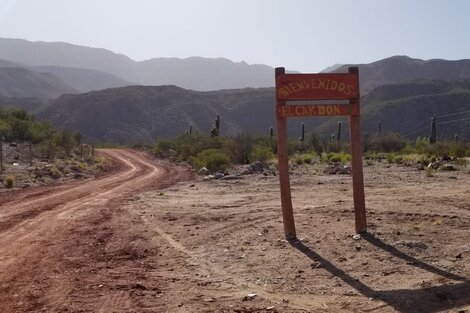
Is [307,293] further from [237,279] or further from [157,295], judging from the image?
[157,295]

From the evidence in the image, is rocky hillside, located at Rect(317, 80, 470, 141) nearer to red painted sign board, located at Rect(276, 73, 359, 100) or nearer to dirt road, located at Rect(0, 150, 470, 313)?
dirt road, located at Rect(0, 150, 470, 313)

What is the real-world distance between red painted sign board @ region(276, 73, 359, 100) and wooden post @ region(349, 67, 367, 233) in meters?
0.25

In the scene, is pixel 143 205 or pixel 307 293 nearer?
pixel 307 293

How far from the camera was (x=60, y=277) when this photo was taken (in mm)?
8391

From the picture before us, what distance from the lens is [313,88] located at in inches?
420

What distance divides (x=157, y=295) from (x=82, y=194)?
13599 millimetres

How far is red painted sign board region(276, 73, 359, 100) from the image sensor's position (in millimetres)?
10672

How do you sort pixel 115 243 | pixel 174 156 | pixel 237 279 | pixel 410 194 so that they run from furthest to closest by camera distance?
pixel 174 156, pixel 410 194, pixel 115 243, pixel 237 279

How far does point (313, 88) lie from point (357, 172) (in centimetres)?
168

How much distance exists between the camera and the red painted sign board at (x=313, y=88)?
420 inches

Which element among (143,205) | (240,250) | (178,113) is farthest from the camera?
(178,113)

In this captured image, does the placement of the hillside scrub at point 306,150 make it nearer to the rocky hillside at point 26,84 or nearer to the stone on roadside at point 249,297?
the stone on roadside at point 249,297

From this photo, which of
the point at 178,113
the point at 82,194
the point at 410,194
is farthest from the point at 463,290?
the point at 178,113

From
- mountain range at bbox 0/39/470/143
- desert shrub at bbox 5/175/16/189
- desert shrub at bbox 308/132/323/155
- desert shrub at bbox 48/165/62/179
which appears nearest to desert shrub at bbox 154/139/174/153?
desert shrub at bbox 308/132/323/155
